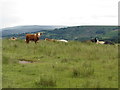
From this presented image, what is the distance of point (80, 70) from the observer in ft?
38.0

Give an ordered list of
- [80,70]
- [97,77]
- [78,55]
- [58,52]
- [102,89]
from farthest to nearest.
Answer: [58,52]
[78,55]
[80,70]
[97,77]
[102,89]

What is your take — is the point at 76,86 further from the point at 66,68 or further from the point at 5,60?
the point at 5,60

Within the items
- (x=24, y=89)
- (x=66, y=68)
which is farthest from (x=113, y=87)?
(x=66, y=68)

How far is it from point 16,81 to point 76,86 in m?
2.39

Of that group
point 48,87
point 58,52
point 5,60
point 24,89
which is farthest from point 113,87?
point 58,52

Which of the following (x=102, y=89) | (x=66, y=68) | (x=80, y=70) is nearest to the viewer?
(x=102, y=89)

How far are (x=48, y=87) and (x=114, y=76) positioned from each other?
3.21 metres

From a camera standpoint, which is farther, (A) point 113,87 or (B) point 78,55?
(B) point 78,55

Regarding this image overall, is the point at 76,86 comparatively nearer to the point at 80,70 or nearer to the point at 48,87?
the point at 48,87

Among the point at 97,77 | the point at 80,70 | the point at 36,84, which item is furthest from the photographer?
the point at 80,70

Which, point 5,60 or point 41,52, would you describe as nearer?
point 5,60

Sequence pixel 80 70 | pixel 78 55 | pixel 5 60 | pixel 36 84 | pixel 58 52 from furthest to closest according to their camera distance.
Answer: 1. pixel 58 52
2. pixel 78 55
3. pixel 5 60
4. pixel 80 70
5. pixel 36 84

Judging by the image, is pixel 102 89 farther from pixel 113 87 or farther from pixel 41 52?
pixel 41 52

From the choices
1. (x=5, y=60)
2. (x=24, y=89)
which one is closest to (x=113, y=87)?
(x=24, y=89)
